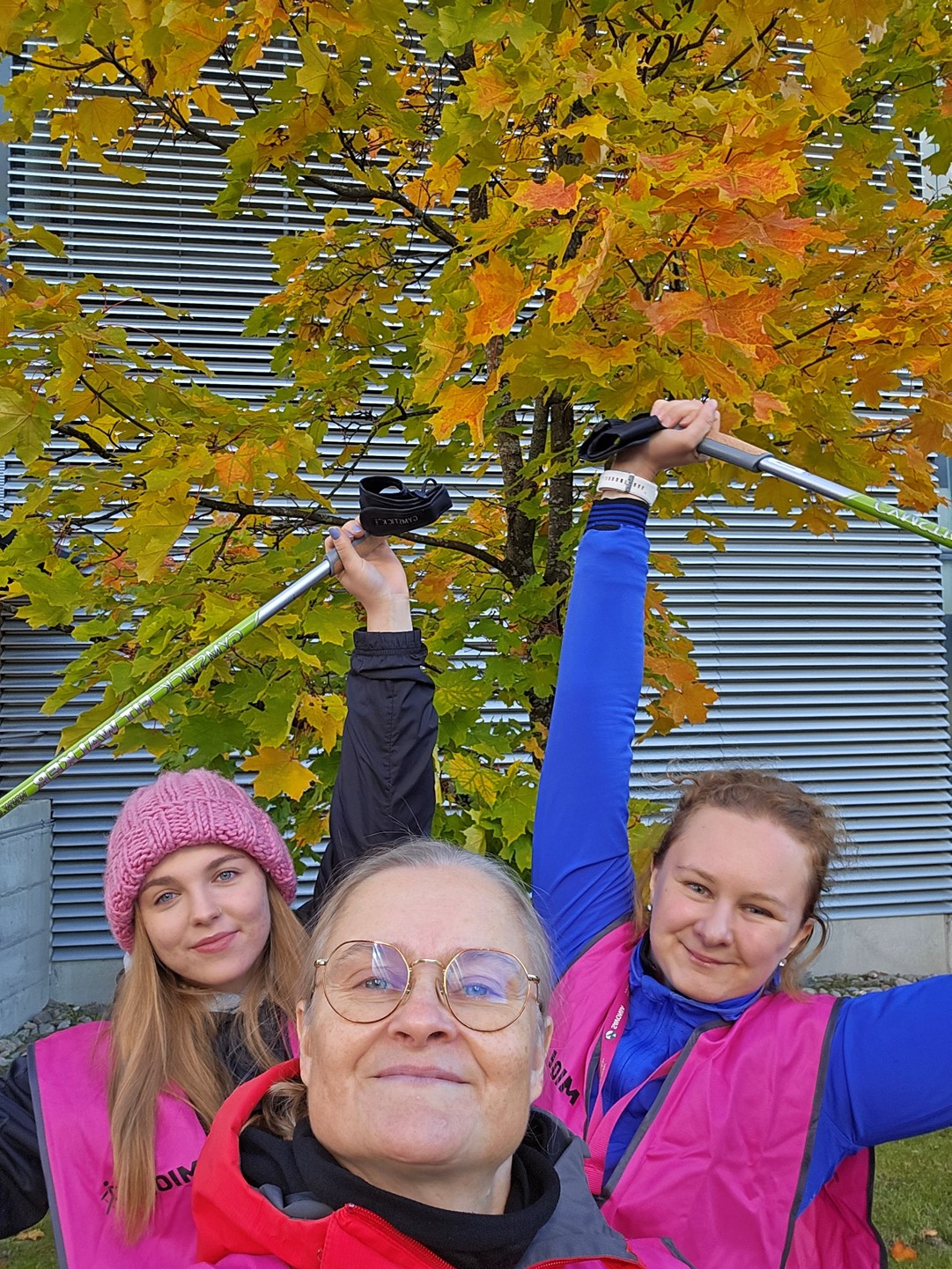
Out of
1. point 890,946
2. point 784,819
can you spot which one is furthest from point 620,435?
point 890,946

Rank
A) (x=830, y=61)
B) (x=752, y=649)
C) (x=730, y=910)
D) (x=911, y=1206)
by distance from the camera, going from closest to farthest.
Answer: (x=730, y=910)
(x=830, y=61)
(x=911, y=1206)
(x=752, y=649)

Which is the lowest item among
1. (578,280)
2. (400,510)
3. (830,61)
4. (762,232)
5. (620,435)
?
(400,510)

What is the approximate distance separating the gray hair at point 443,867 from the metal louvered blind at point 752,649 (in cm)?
419

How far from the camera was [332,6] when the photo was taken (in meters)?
2.07

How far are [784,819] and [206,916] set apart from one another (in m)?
0.94

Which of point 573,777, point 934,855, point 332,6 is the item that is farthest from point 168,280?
point 934,855

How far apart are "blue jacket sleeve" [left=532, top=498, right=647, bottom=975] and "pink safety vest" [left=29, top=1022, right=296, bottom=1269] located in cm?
64

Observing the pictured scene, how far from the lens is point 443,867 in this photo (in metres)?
1.32

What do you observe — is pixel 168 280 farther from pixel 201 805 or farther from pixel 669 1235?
pixel 669 1235

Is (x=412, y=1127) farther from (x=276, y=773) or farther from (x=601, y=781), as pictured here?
(x=276, y=773)

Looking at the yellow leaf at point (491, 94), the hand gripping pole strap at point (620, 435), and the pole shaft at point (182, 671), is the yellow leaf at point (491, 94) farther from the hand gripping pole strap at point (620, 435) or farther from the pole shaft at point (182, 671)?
the pole shaft at point (182, 671)

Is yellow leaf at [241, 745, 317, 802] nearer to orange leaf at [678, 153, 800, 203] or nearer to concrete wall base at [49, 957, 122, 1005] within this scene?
orange leaf at [678, 153, 800, 203]

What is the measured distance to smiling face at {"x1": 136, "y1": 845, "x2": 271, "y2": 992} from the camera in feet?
6.00

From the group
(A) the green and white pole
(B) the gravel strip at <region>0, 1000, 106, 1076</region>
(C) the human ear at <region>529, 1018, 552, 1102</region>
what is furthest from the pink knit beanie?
(B) the gravel strip at <region>0, 1000, 106, 1076</region>
